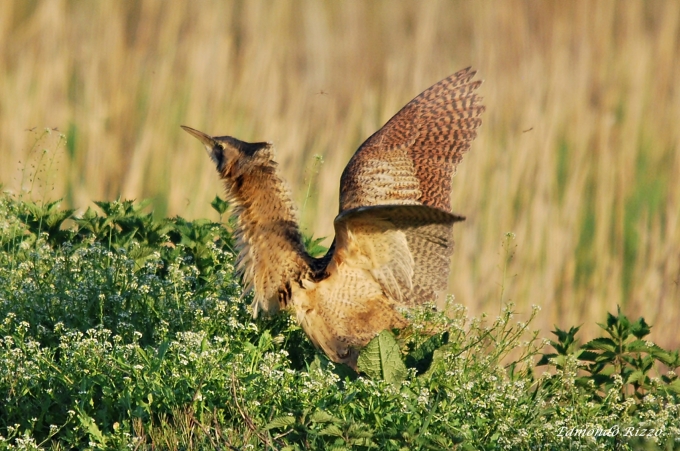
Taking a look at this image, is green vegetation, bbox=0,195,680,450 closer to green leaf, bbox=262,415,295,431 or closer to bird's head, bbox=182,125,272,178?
green leaf, bbox=262,415,295,431

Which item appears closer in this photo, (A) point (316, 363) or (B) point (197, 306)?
(A) point (316, 363)

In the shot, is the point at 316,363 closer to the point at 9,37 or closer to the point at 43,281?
the point at 43,281

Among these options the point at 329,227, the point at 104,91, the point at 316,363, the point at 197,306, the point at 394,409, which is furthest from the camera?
the point at 104,91

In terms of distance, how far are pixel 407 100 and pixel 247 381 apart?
448cm

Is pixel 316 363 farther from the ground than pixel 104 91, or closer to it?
closer to it

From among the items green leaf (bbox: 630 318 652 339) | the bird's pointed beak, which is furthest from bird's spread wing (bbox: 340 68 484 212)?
green leaf (bbox: 630 318 652 339)

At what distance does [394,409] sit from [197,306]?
1.31 metres

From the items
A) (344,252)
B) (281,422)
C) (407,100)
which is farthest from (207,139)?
(407,100)

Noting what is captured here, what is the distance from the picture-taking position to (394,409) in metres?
3.81

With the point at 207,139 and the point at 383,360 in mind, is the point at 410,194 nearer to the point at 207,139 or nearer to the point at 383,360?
the point at 207,139

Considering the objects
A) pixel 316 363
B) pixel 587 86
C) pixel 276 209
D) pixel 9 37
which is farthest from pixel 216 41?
pixel 316 363

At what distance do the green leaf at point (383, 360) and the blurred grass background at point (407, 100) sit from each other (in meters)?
2.86

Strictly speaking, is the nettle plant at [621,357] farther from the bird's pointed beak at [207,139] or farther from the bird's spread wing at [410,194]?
the bird's pointed beak at [207,139]

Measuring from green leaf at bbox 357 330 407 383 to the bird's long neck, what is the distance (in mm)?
664
